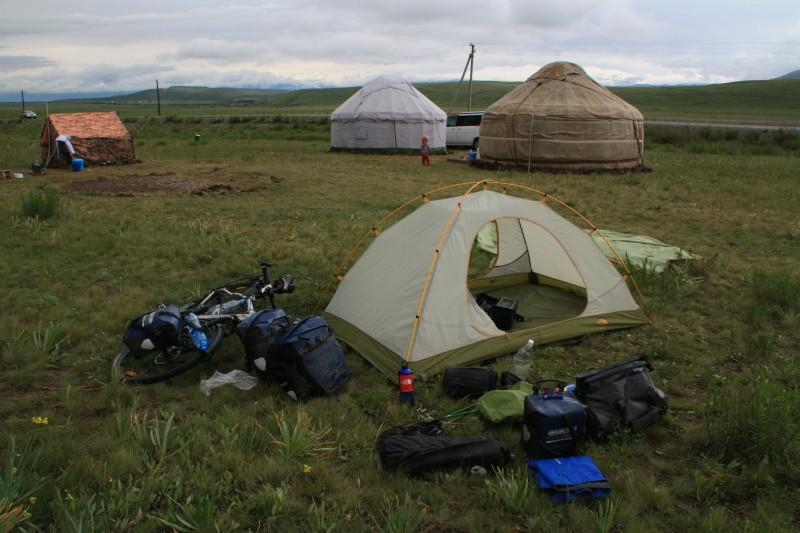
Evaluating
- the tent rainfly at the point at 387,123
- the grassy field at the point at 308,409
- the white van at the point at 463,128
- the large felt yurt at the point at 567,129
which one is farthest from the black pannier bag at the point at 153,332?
the white van at the point at 463,128

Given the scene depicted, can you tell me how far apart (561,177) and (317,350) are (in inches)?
461

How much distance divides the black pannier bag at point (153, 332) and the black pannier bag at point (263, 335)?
458mm

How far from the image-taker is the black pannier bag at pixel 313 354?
12.9 ft

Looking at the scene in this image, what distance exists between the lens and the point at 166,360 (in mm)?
4453

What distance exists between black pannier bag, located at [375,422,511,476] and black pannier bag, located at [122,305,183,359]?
181 centimetres

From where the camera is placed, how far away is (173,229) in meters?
8.59

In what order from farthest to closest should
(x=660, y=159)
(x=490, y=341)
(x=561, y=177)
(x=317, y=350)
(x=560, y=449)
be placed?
(x=660, y=159)
(x=561, y=177)
(x=490, y=341)
(x=317, y=350)
(x=560, y=449)

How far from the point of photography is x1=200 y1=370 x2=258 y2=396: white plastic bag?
4.14m

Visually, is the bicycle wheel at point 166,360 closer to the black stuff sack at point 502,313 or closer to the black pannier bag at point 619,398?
the black stuff sack at point 502,313

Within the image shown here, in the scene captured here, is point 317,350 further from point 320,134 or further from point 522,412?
point 320,134

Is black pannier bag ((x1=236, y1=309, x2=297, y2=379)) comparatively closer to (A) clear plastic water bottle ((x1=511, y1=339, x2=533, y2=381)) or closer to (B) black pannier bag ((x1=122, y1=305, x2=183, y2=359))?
(B) black pannier bag ((x1=122, y1=305, x2=183, y2=359))

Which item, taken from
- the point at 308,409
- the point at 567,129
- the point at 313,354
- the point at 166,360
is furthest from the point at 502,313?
the point at 567,129

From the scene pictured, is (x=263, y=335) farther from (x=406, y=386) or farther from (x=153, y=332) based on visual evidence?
(x=406, y=386)

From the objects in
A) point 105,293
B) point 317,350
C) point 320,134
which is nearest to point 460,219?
point 317,350
